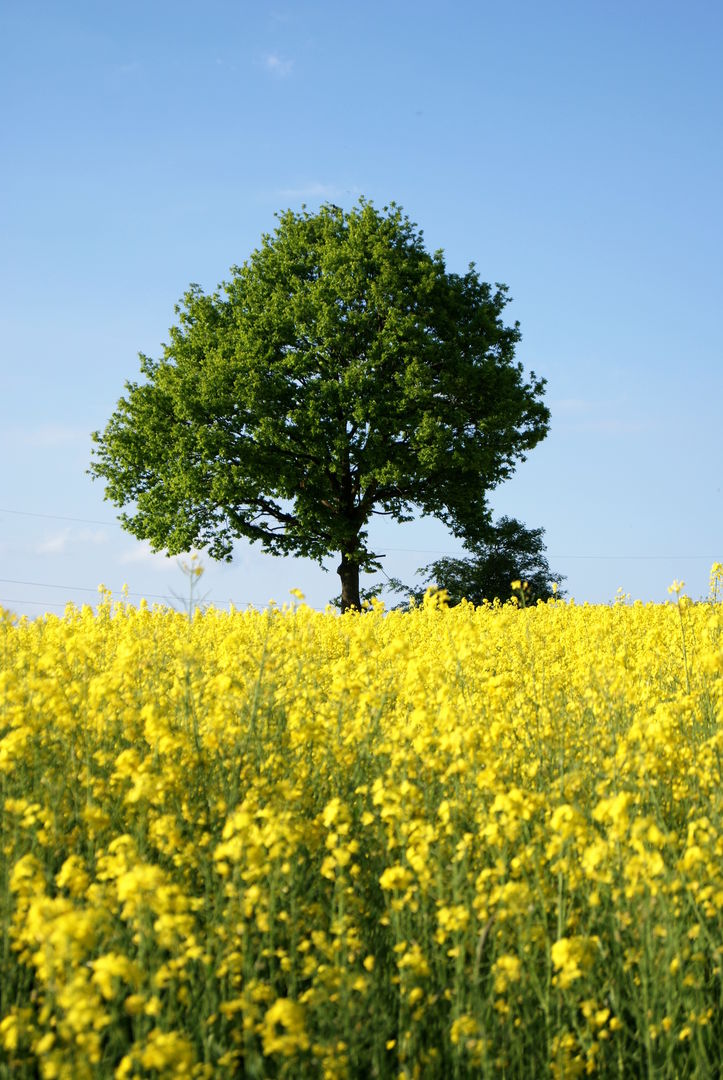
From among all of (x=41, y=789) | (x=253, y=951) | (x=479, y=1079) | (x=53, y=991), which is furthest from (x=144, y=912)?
(x=41, y=789)

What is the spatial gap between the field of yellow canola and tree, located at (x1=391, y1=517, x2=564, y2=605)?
26.4 m

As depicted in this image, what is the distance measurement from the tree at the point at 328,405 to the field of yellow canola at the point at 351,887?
2005 cm

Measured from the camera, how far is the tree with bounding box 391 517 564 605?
3338cm

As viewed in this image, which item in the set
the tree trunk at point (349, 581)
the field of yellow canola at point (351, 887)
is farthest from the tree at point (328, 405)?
the field of yellow canola at point (351, 887)

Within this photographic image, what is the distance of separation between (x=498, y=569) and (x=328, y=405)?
10.9 meters

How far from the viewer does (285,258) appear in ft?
96.5

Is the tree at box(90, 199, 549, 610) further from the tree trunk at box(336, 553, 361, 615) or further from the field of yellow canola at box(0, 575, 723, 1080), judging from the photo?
the field of yellow canola at box(0, 575, 723, 1080)

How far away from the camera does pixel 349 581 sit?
28.7 m

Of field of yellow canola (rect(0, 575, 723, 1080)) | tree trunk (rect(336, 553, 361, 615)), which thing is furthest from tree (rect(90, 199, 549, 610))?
field of yellow canola (rect(0, 575, 723, 1080))

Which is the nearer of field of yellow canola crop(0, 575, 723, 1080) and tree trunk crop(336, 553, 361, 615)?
field of yellow canola crop(0, 575, 723, 1080)

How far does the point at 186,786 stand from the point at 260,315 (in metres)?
24.5

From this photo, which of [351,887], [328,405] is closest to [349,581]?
[328,405]

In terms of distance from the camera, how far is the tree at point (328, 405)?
2652 cm

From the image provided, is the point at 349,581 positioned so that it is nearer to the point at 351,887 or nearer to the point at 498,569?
the point at 498,569
